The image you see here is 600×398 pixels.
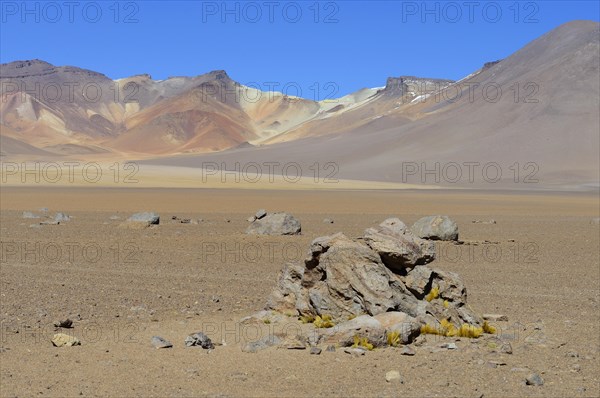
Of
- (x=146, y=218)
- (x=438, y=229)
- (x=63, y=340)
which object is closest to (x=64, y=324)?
(x=63, y=340)

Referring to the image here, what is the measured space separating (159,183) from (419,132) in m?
56.8

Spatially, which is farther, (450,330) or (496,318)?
(496,318)

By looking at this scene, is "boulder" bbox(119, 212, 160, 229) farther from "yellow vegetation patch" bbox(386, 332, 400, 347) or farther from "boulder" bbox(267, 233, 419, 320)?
"yellow vegetation patch" bbox(386, 332, 400, 347)

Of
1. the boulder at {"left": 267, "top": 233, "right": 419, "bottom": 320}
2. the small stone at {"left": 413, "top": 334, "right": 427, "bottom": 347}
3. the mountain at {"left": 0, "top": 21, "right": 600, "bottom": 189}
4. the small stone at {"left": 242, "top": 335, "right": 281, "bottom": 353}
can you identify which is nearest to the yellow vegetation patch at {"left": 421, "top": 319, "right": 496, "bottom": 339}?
the small stone at {"left": 413, "top": 334, "right": 427, "bottom": 347}

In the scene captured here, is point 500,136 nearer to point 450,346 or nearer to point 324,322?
point 324,322

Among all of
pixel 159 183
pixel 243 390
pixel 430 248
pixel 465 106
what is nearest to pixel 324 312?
pixel 430 248

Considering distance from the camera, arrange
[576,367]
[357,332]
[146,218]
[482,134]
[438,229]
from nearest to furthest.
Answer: [576,367] → [357,332] → [438,229] → [146,218] → [482,134]

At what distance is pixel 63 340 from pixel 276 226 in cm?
1223

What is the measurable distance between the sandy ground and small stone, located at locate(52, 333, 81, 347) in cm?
12

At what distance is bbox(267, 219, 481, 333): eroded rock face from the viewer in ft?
28.7

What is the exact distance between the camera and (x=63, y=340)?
26.9 feet

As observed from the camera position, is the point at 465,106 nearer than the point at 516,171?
No

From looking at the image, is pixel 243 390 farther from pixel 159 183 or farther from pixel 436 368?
pixel 159 183

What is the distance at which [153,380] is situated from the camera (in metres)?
7.09
